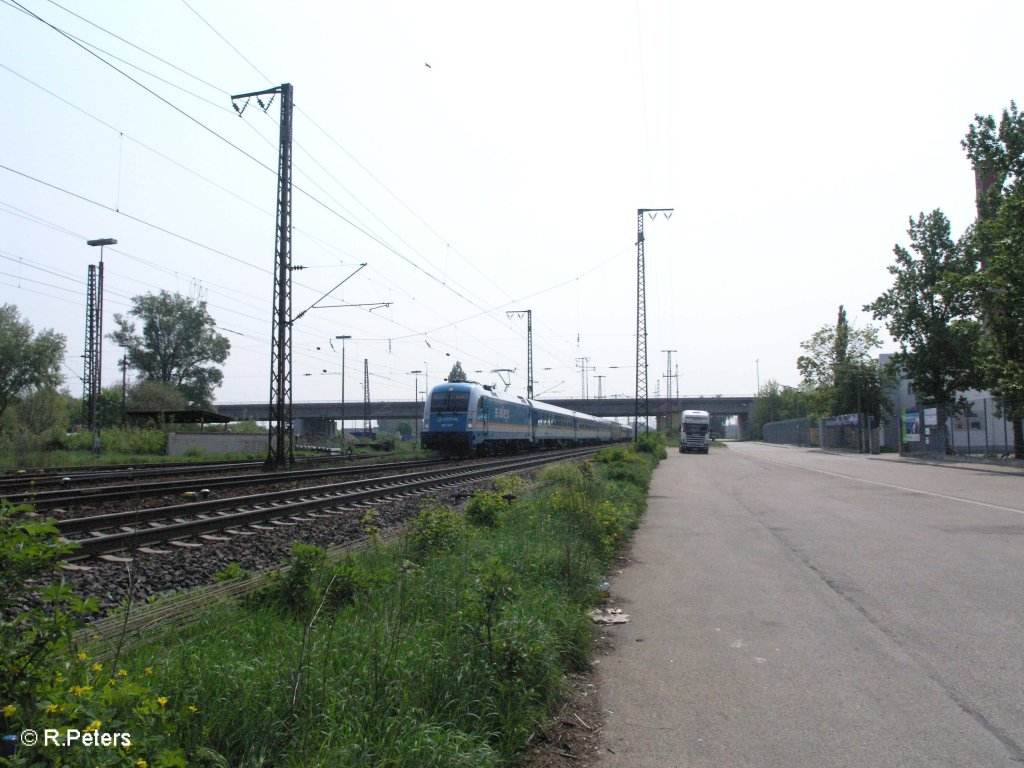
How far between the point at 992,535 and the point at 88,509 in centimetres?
Result: 1358

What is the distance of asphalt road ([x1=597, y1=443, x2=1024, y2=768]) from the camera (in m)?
3.81

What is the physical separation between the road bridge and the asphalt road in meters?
68.4

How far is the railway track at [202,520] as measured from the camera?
334 inches

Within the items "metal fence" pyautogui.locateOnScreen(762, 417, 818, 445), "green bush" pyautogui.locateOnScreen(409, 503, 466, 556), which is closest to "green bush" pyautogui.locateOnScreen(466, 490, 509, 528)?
"green bush" pyautogui.locateOnScreen(409, 503, 466, 556)

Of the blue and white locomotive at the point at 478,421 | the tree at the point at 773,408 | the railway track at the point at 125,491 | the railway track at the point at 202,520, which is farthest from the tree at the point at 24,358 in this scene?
the tree at the point at 773,408

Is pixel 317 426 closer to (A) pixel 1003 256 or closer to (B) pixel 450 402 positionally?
(B) pixel 450 402

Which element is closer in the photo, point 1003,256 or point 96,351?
point 1003,256

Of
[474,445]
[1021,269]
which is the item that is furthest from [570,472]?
[1021,269]

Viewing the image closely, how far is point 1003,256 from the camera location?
29.2 metres

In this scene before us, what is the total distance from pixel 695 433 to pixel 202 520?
156 feet

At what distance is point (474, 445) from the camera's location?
31812mm

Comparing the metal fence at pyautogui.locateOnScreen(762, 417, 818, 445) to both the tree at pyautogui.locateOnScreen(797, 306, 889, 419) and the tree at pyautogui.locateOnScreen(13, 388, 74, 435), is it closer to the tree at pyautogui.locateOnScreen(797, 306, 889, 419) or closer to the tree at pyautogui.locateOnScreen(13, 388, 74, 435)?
the tree at pyautogui.locateOnScreen(797, 306, 889, 419)

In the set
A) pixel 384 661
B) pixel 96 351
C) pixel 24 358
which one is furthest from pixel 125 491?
pixel 24 358

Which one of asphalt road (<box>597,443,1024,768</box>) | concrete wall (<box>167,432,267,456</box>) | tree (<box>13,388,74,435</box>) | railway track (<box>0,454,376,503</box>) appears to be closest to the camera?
asphalt road (<box>597,443,1024,768</box>)
